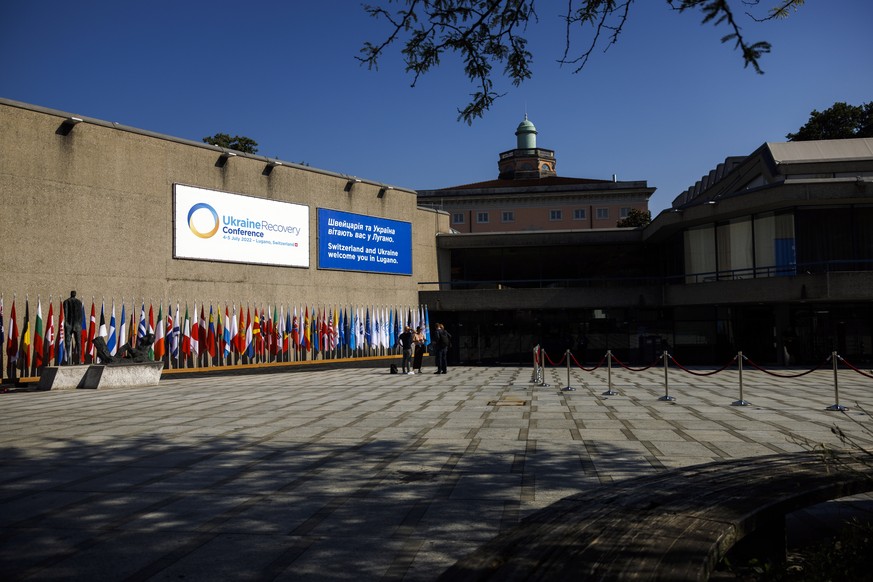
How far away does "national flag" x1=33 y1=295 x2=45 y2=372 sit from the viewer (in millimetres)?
20922

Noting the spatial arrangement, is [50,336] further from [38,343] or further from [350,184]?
[350,184]

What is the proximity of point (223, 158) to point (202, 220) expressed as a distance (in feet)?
9.23

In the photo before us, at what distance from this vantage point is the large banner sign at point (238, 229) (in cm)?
2584

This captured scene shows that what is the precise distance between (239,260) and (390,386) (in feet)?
34.7

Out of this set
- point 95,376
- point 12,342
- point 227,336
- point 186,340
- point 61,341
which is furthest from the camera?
point 227,336

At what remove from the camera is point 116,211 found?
78.1 feet

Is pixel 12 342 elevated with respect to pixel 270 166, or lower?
lower

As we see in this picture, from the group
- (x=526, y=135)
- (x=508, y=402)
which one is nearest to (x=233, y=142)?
(x=508, y=402)

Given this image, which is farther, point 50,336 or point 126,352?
point 126,352

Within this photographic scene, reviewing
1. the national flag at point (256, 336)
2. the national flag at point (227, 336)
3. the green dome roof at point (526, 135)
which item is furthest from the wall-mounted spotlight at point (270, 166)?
the green dome roof at point (526, 135)

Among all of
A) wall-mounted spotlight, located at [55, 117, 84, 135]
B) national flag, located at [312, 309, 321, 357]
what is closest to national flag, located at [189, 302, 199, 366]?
national flag, located at [312, 309, 321, 357]

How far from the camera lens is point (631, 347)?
36156mm

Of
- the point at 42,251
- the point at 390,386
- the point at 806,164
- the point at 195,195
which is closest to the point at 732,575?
the point at 390,386

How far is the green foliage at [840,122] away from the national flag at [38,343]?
50.1m
